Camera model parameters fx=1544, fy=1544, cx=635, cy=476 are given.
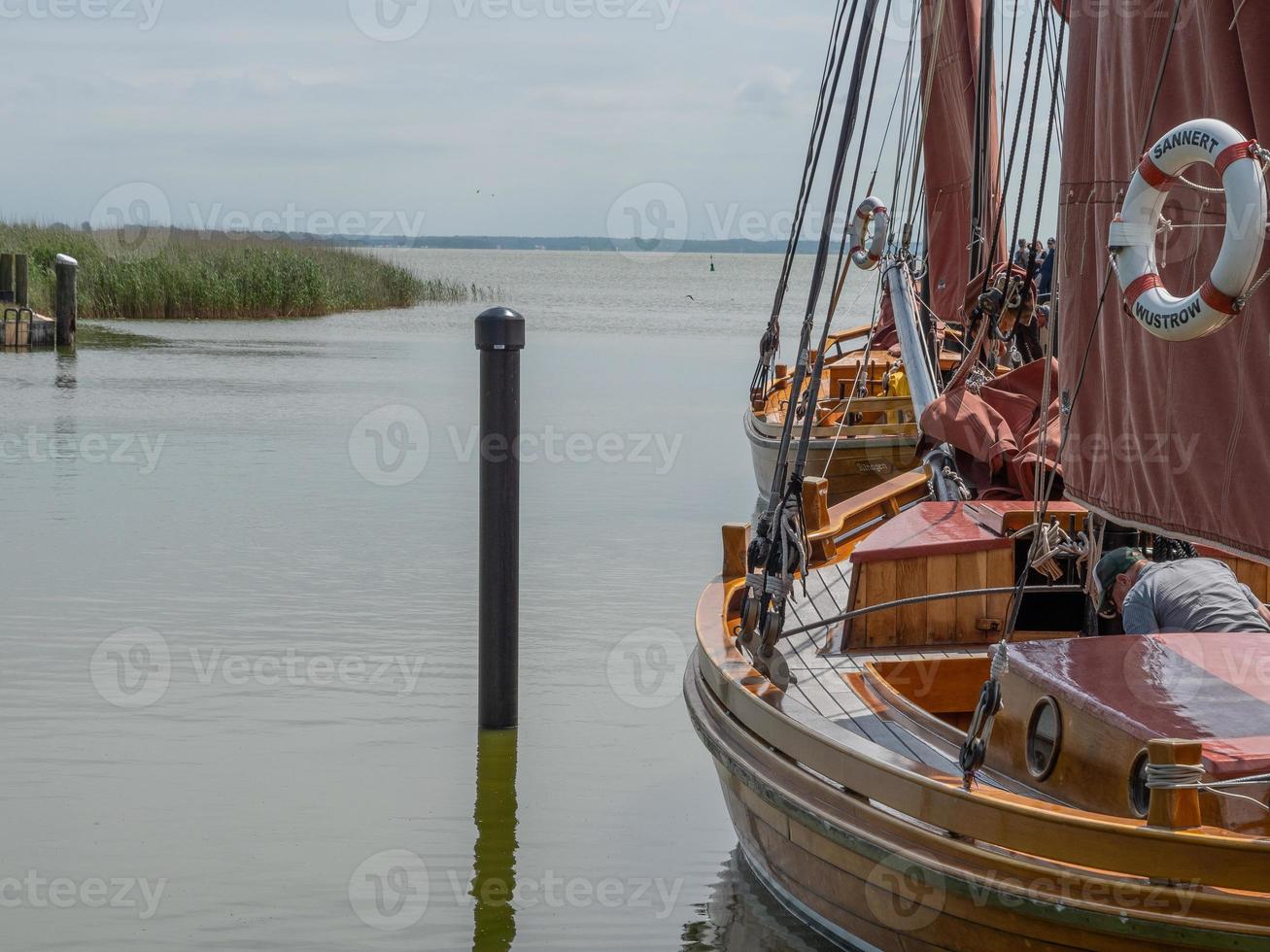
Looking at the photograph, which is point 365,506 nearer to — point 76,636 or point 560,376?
point 76,636

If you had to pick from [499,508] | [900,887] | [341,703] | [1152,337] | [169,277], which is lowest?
[341,703]

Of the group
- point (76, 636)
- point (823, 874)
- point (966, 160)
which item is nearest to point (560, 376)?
point (966, 160)

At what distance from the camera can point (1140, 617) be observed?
17.6 ft

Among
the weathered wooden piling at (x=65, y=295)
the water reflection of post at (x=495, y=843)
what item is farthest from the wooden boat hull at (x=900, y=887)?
the weathered wooden piling at (x=65, y=295)

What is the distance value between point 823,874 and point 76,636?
6.35 m

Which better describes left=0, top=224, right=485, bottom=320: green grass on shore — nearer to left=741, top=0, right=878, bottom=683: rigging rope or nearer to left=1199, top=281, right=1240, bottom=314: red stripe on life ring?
left=741, top=0, right=878, bottom=683: rigging rope

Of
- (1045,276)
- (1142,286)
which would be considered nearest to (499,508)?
(1142,286)

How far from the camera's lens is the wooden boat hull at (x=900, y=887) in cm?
386

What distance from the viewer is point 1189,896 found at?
3779mm

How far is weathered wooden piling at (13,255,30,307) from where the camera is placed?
30070 millimetres

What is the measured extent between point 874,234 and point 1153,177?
652cm

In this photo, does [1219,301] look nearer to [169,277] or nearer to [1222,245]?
[1222,245]

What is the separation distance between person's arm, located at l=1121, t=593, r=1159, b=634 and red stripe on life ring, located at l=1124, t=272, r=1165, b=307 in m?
1.41

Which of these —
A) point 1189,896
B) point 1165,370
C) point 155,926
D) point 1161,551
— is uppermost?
point 1165,370
